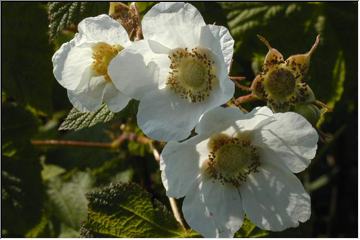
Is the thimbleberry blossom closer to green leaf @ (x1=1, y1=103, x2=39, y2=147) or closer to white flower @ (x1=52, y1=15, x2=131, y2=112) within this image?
white flower @ (x1=52, y1=15, x2=131, y2=112)

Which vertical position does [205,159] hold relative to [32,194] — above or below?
above

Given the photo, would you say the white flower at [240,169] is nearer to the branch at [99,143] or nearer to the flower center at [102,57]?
the flower center at [102,57]

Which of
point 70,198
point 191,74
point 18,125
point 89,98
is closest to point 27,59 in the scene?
point 18,125

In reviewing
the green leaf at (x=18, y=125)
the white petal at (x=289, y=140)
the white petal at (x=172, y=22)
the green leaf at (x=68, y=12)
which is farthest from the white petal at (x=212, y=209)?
the green leaf at (x=18, y=125)

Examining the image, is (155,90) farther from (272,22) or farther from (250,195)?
(272,22)

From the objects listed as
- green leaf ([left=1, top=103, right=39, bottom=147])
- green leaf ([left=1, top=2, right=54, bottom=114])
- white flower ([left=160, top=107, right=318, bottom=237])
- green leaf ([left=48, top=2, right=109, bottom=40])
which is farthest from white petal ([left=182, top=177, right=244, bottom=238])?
green leaf ([left=1, top=103, right=39, bottom=147])

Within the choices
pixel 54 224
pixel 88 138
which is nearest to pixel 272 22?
pixel 88 138

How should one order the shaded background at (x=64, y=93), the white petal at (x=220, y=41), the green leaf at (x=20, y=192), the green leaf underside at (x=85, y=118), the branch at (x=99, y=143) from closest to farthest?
the white petal at (x=220, y=41) → the green leaf underside at (x=85, y=118) → the shaded background at (x=64, y=93) → the green leaf at (x=20, y=192) → the branch at (x=99, y=143)
